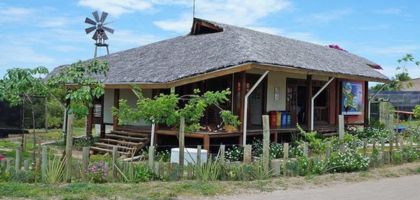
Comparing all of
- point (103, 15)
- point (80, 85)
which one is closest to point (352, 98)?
point (103, 15)

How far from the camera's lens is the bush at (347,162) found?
42.2ft

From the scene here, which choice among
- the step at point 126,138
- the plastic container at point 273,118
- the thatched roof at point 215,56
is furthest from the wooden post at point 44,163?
the plastic container at point 273,118

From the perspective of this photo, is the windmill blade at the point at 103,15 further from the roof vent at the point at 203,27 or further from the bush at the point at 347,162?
the bush at the point at 347,162

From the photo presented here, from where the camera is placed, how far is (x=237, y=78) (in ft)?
60.7

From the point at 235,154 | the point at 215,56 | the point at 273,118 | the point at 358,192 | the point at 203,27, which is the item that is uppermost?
the point at 203,27

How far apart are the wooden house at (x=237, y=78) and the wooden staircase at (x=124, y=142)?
0.04 metres

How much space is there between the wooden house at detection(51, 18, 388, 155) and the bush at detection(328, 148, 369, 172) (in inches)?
166

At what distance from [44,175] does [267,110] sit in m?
11.8

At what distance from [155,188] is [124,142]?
8665mm

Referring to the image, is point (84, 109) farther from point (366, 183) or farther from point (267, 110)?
point (267, 110)

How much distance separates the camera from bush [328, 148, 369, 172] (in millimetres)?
12875

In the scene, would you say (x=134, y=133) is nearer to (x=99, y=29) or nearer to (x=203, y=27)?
(x=203, y=27)

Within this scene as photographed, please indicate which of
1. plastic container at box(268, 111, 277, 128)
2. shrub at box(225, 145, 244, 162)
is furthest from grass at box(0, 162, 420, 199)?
plastic container at box(268, 111, 277, 128)

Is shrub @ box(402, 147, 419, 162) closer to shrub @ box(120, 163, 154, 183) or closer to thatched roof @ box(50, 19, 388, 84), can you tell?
thatched roof @ box(50, 19, 388, 84)
